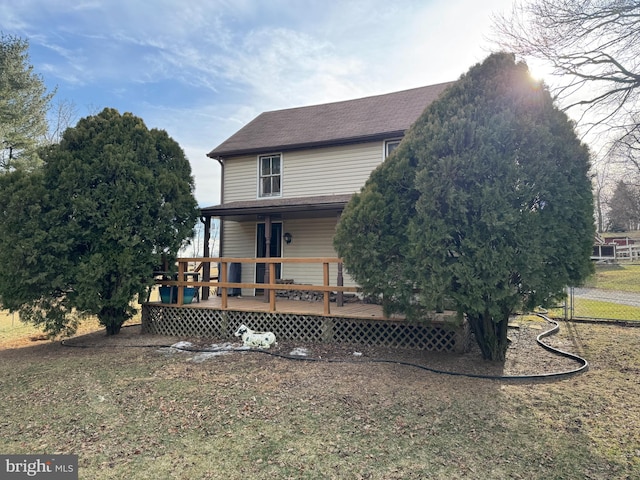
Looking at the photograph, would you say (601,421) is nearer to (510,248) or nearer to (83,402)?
(510,248)

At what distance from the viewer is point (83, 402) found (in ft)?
13.7

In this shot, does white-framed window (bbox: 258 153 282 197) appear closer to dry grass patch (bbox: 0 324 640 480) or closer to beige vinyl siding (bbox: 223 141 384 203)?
beige vinyl siding (bbox: 223 141 384 203)

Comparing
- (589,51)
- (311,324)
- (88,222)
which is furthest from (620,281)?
(88,222)

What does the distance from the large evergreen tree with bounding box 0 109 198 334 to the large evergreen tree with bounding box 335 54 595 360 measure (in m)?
4.33

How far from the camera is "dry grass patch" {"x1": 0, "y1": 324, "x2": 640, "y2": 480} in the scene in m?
2.84

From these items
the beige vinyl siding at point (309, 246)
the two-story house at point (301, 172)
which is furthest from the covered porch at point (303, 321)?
the two-story house at point (301, 172)

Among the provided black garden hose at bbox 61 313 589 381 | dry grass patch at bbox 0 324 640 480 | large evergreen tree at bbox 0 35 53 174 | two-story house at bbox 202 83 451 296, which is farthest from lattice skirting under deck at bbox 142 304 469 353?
large evergreen tree at bbox 0 35 53 174

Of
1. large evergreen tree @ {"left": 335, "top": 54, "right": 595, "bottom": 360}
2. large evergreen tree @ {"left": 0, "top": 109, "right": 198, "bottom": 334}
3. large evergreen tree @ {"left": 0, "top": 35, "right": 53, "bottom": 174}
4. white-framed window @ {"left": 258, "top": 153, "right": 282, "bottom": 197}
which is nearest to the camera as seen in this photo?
large evergreen tree @ {"left": 335, "top": 54, "right": 595, "bottom": 360}

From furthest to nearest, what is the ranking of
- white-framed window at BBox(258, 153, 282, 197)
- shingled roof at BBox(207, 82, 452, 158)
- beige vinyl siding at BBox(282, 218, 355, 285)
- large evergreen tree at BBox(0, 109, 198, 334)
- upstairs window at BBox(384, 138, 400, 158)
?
white-framed window at BBox(258, 153, 282, 197), beige vinyl siding at BBox(282, 218, 355, 285), shingled roof at BBox(207, 82, 452, 158), upstairs window at BBox(384, 138, 400, 158), large evergreen tree at BBox(0, 109, 198, 334)

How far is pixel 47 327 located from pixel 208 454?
18.1 ft

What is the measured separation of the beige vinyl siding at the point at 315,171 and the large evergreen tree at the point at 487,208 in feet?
16.6

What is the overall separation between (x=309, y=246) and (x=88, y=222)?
18.8ft

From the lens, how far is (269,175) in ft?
37.4

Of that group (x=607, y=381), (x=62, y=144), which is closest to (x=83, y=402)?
(x=62, y=144)
